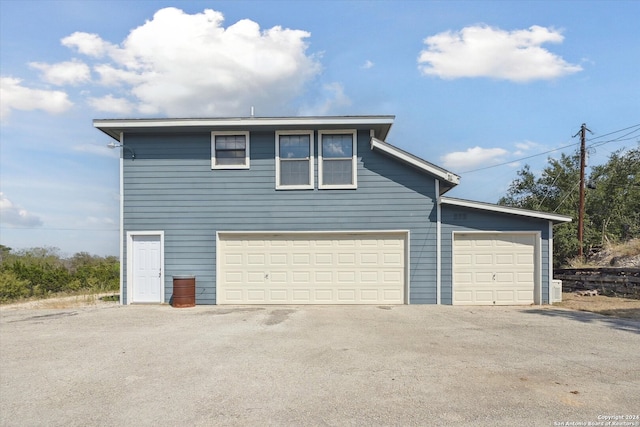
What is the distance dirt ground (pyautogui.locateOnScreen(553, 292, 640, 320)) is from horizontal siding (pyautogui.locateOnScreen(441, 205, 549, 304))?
92cm

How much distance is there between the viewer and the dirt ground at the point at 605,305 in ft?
36.6

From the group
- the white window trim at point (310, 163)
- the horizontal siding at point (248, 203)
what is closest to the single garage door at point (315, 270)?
the horizontal siding at point (248, 203)

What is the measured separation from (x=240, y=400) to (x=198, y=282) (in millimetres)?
8425

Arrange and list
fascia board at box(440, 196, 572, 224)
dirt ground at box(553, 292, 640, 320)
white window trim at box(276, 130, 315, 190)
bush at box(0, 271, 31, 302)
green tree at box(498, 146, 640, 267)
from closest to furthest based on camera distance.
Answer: dirt ground at box(553, 292, 640, 320) < fascia board at box(440, 196, 572, 224) < white window trim at box(276, 130, 315, 190) < bush at box(0, 271, 31, 302) < green tree at box(498, 146, 640, 267)

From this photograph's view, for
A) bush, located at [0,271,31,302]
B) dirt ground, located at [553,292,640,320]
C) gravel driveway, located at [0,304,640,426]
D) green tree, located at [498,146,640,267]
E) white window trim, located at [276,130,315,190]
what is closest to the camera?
gravel driveway, located at [0,304,640,426]

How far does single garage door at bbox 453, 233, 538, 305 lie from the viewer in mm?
12750

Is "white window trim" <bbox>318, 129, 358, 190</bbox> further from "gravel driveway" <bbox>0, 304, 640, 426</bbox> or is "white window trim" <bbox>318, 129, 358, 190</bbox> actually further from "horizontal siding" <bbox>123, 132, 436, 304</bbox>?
"gravel driveway" <bbox>0, 304, 640, 426</bbox>

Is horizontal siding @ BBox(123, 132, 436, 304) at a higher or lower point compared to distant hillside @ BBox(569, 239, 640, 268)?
higher

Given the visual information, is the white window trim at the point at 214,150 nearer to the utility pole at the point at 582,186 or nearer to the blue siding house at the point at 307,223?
the blue siding house at the point at 307,223

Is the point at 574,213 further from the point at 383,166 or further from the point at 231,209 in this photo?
the point at 231,209

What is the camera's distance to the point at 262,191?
12984 millimetres

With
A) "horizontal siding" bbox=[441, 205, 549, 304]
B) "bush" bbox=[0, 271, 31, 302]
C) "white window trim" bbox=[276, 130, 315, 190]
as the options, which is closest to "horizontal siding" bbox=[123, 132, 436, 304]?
"white window trim" bbox=[276, 130, 315, 190]

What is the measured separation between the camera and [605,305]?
12.7 metres

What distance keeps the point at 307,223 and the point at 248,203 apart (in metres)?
1.76
